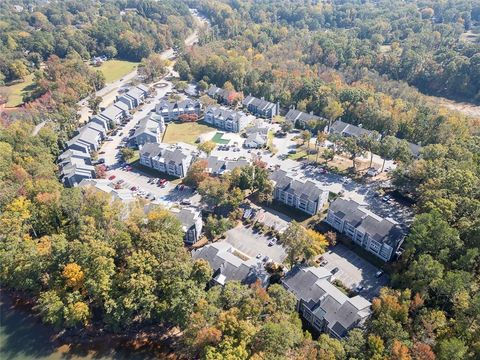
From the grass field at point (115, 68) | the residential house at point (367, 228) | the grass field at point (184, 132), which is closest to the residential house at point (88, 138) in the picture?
the grass field at point (184, 132)

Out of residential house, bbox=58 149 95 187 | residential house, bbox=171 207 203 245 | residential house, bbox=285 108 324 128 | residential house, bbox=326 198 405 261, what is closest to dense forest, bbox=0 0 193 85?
residential house, bbox=58 149 95 187

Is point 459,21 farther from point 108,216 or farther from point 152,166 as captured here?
point 108,216

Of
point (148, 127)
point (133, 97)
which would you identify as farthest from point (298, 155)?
point (133, 97)

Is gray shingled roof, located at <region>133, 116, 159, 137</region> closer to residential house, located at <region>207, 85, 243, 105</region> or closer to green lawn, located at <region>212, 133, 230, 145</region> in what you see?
green lawn, located at <region>212, 133, 230, 145</region>

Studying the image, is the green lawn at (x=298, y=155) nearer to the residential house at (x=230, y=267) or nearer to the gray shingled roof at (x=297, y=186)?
the gray shingled roof at (x=297, y=186)

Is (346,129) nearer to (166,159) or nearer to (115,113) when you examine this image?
(166,159)

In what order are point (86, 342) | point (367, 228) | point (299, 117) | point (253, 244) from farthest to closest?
point (299, 117)
point (253, 244)
point (367, 228)
point (86, 342)
